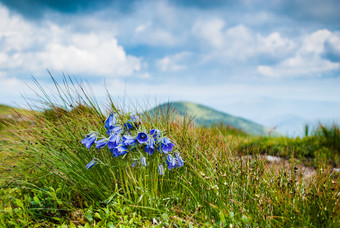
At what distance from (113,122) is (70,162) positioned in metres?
0.86

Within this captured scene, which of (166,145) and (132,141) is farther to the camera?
(166,145)

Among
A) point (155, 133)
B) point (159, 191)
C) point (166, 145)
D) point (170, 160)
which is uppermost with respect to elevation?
point (155, 133)

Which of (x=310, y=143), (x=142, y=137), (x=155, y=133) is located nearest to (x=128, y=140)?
(x=142, y=137)

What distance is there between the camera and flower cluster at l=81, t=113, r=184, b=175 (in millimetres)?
2695

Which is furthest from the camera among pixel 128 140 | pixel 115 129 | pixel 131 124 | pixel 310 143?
pixel 310 143

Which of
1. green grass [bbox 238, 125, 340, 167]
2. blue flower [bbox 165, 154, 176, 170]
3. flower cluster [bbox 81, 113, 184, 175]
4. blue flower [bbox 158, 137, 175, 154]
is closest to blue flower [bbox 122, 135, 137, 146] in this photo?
flower cluster [bbox 81, 113, 184, 175]

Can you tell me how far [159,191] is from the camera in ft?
10.2

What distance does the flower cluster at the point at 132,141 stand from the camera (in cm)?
270

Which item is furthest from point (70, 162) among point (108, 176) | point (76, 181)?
point (108, 176)

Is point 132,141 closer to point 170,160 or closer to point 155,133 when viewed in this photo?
point 155,133

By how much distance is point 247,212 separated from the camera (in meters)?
2.60

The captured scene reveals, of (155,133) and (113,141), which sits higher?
(155,133)

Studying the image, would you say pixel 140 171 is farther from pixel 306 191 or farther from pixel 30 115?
pixel 30 115

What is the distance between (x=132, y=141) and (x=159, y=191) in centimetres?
80
